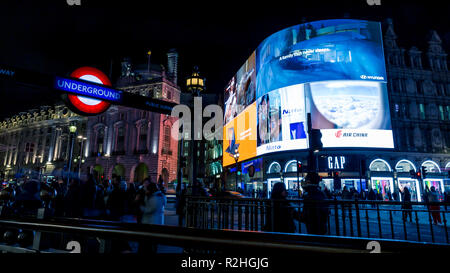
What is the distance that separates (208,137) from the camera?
62.1 metres

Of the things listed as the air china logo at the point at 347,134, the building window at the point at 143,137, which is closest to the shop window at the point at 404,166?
the air china logo at the point at 347,134

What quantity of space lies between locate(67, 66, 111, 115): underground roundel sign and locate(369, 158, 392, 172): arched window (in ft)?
102

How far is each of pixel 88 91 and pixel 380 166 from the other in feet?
106

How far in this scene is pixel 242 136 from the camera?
38594 millimetres

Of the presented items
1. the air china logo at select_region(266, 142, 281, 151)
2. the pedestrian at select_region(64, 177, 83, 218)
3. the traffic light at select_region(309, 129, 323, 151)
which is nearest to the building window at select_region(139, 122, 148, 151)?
the air china logo at select_region(266, 142, 281, 151)

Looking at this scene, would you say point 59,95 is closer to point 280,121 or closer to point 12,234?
point 12,234

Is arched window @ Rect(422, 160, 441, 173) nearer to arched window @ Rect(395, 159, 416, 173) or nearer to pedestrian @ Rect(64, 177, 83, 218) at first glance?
arched window @ Rect(395, 159, 416, 173)

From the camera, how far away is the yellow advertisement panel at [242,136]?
116 feet

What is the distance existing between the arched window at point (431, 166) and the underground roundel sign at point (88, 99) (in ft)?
116

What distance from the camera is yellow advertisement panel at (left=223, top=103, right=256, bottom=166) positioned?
35.2 m

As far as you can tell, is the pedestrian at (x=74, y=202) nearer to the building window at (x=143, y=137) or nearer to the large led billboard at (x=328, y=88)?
the large led billboard at (x=328, y=88)
